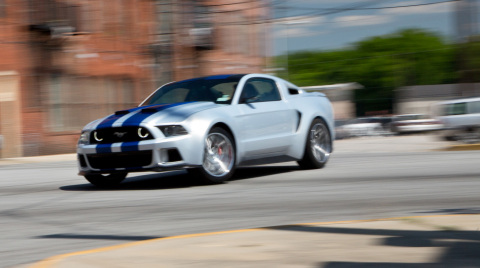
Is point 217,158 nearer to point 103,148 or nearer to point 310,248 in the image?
point 103,148

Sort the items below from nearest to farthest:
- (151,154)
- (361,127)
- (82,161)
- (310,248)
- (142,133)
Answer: (310,248)
(151,154)
(142,133)
(82,161)
(361,127)

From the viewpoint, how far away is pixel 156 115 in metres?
8.99

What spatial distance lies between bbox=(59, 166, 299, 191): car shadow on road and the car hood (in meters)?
0.88

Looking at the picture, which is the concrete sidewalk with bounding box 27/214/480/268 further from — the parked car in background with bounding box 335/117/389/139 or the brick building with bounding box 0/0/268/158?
the parked car in background with bounding box 335/117/389/139

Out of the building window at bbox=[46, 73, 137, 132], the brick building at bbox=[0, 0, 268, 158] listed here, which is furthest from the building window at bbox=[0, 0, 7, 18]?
the building window at bbox=[46, 73, 137, 132]

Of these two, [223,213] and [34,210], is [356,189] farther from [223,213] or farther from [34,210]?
[34,210]

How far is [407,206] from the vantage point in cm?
699

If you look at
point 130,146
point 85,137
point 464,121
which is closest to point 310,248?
point 130,146

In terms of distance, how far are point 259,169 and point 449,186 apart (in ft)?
12.8

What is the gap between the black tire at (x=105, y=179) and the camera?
9.91m

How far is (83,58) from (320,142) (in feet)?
54.4

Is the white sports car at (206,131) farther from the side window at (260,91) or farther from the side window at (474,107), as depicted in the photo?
the side window at (474,107)

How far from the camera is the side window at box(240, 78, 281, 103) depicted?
33.3 feet

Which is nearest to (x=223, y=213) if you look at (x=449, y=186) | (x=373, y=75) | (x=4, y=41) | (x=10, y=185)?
(x=449, y=186)
